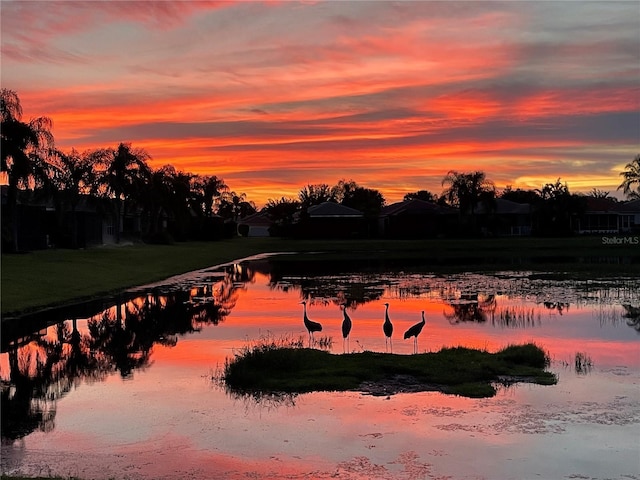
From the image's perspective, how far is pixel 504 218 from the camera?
4540 inches

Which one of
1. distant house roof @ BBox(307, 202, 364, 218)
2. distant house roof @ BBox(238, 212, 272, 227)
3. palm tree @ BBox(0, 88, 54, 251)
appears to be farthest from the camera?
distant house roof @ BBox(238, 212, 272, 227)

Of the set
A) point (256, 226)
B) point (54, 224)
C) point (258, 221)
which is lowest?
point (54, 224)

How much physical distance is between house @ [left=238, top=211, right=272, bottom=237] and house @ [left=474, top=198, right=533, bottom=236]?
59.0 m

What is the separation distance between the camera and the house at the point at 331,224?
125312mm

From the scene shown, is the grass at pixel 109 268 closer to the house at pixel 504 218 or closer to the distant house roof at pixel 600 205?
the house at pixel 504 218

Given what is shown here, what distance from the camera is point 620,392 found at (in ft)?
47.6

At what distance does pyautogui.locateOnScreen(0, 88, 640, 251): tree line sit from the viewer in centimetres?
4875

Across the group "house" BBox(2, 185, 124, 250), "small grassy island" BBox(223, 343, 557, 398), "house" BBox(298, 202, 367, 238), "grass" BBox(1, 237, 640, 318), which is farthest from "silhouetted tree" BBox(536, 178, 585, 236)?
"small grassy island" BBox(223, 343, 557, 398)

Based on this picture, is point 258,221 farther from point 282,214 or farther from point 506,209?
point 506,209

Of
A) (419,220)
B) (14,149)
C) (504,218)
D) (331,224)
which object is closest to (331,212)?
(331,224)

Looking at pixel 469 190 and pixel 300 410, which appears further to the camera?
pixel 469 190

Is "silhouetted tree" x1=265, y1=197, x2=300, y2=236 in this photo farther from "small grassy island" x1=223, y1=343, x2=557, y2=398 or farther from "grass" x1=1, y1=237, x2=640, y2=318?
"small grassy island" x1=223, y1=343, x2=557, y2=398

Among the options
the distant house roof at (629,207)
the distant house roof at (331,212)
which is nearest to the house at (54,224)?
the distant house roof at (331,212)

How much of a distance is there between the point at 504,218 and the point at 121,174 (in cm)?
5546
